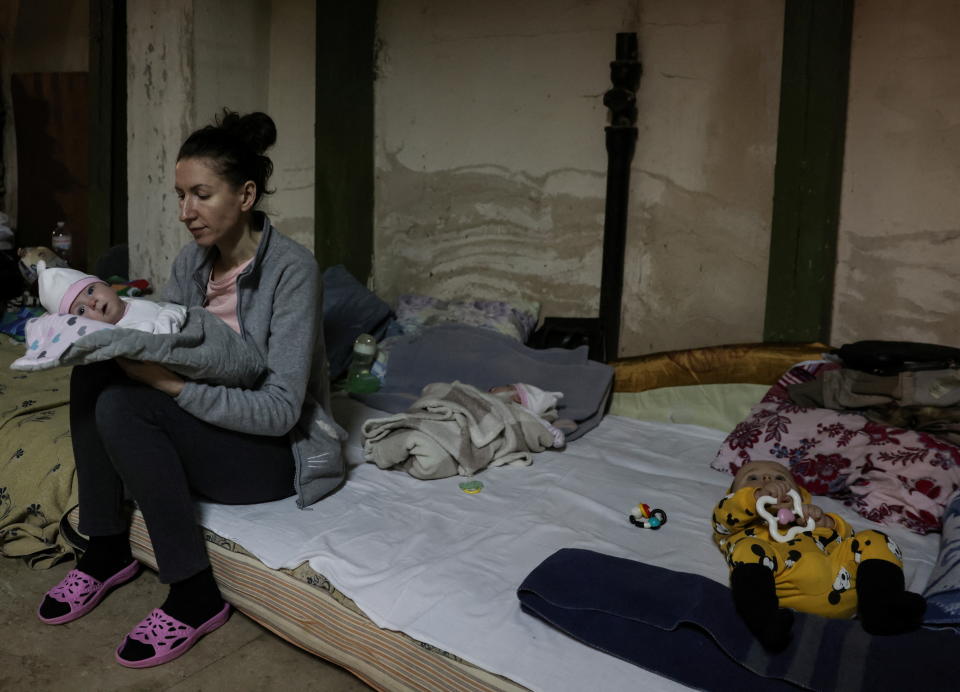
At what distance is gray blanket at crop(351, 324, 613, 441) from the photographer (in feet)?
10.0

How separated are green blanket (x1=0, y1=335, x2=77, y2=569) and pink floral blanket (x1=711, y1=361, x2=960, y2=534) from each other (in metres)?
1.86

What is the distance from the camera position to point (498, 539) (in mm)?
2010

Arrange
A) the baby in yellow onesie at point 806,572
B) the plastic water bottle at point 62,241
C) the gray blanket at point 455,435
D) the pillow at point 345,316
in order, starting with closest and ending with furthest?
the baby in yellow onesie at point 806,572 < the gray blanket at point 455,435 < the pillow at point 345,316 < the plastic water bottle at point 62,241

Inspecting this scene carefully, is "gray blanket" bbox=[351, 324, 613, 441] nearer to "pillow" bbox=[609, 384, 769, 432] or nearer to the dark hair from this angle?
"pillow" bbox=[609, 384, 769, 432]

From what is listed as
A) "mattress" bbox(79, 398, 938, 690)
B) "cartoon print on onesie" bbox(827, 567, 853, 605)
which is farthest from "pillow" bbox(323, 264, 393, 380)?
"cartoon print on onesie" bbox(827, 567, 853, 605)

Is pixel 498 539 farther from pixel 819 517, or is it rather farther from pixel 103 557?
pixel 103 557

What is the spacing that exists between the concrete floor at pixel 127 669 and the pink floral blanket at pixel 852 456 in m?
1.38

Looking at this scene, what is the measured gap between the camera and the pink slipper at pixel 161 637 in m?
1.81

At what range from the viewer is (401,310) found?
379 cm

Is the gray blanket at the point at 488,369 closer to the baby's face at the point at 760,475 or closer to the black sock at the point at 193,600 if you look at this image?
the baby's face at the point at 760,475

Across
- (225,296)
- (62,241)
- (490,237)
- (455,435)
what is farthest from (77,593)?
(62,241)

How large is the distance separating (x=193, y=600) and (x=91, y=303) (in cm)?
68

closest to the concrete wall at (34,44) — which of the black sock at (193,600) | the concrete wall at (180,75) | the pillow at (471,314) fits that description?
the concrete wall at (180,75)

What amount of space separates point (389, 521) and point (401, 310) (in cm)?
178
